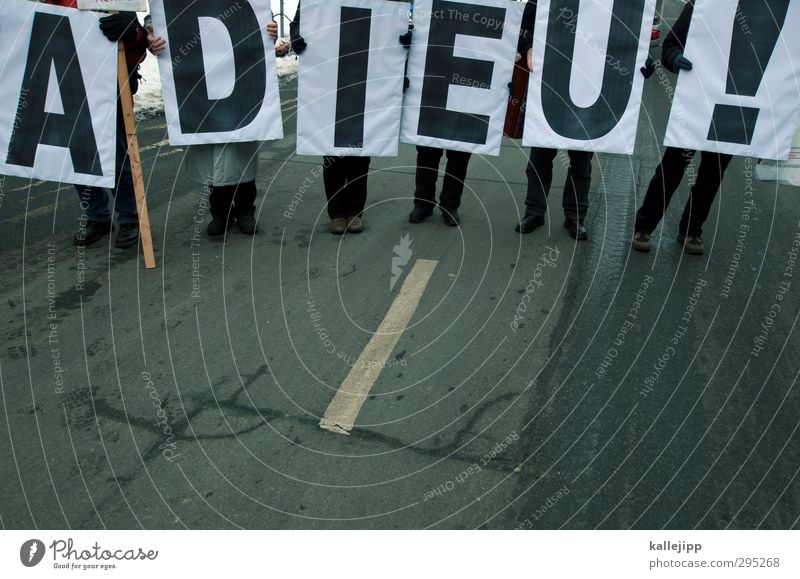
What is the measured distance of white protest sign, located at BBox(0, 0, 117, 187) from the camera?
440 cm

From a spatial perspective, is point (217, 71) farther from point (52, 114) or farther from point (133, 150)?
point (52, 114)

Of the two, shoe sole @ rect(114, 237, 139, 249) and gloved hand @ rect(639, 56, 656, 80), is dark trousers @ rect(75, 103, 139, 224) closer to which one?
shoe sole @ rect(114, 237, 139, 249)

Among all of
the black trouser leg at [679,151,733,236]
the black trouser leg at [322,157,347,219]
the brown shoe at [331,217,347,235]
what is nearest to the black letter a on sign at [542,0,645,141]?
the black trouser leg at [679,151,733,236]

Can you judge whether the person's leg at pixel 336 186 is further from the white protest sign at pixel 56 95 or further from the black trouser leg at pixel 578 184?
the black trouser leg at pixel 578 184

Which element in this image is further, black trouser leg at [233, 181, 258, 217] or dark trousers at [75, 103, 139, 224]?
black trouser leg at [233, 181, 258, 217]

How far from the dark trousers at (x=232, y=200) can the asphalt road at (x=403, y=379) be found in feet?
0.82

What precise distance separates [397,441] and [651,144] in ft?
23.7

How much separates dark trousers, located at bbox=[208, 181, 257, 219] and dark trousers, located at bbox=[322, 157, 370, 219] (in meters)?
0.63

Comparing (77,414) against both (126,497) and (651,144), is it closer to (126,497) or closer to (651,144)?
(126,497)

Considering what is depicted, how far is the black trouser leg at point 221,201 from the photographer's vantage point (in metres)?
5.33

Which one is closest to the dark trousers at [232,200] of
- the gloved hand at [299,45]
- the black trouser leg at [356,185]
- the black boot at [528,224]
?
the black trouser leg at [356,185]

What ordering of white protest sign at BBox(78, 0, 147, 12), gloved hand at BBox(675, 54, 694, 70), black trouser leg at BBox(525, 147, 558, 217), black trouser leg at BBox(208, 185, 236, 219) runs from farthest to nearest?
black trouser leg at BBox(525, 147, 558, 217), black trouser leg at BBox(208, 185, 236, 219), gloved hand at BBox(675, 54, 694, 70), white protest sign at BBox(78, 0, 147, 12)

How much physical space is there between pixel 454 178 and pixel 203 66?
218 centimetres
